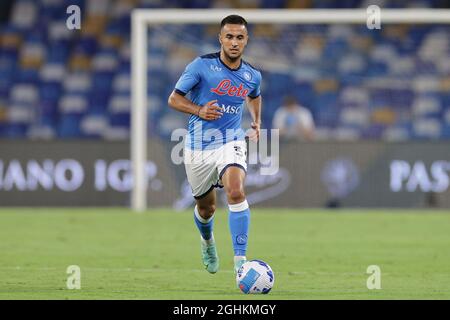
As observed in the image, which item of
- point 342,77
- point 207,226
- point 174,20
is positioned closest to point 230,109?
point 207,226

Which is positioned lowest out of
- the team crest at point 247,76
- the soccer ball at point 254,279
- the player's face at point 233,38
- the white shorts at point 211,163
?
the soccer ball at point 254,279

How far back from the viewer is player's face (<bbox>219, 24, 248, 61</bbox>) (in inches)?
413

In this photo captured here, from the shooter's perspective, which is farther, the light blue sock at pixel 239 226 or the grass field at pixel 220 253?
the light blue sock at pixel 239 226

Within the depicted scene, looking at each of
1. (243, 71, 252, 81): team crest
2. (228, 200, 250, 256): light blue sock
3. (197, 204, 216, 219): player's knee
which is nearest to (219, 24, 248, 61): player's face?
(243, 71, 252, 81): team crest

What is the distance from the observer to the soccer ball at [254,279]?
966 centimetres

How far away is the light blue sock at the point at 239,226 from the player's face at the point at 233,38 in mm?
1367

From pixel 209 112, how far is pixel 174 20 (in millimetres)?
11329

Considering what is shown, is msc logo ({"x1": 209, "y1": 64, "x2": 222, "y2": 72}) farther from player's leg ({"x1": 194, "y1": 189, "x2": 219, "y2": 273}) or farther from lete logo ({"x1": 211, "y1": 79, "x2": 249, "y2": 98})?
player's leg ({"x1": 194, "y1": 189, "x2": 219, "y2": 273})

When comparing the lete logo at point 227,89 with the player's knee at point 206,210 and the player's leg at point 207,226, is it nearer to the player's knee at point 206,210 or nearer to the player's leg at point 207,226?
the player's leg at point 207,226

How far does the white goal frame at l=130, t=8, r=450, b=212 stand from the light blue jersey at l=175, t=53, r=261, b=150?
401 inches

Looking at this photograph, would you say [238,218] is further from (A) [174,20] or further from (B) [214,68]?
(A) [174,20]

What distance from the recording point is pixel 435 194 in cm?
2155

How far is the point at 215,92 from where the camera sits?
421 inches

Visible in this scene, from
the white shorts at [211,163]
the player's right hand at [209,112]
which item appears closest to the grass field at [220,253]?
the white shorts at [211,163]
